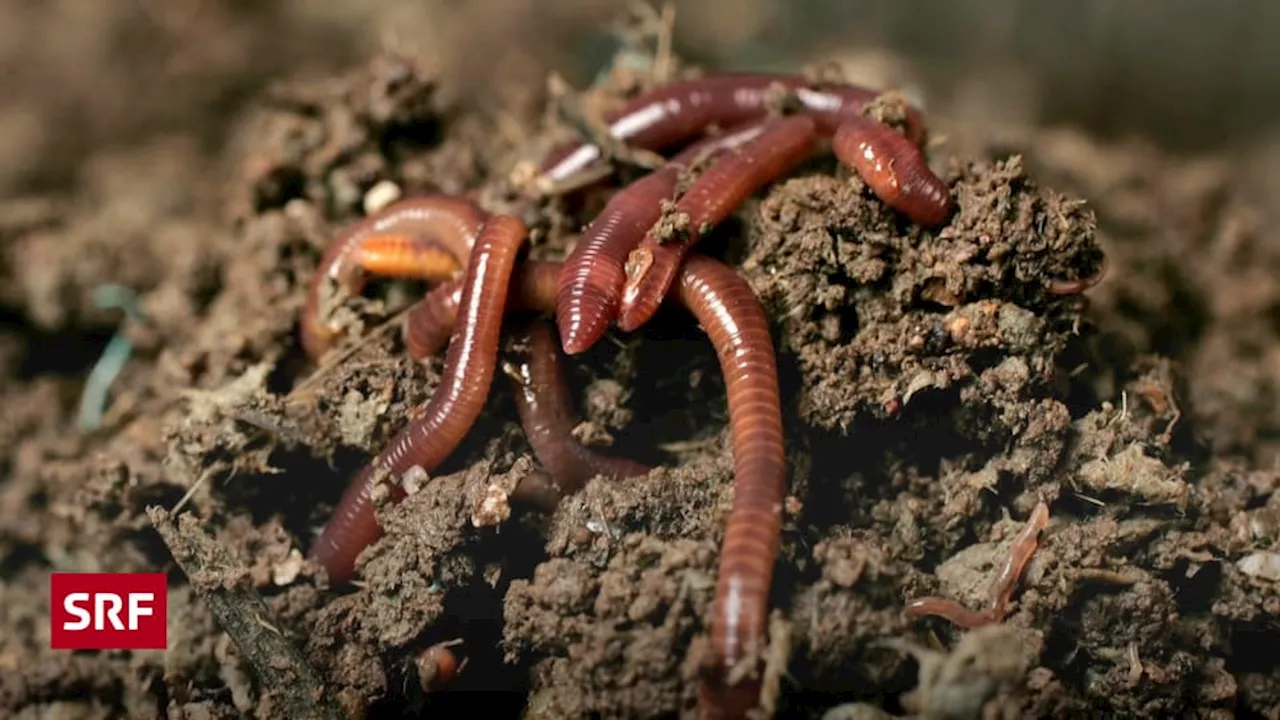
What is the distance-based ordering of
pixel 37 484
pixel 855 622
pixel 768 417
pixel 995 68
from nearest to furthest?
pixel 855 622, pixel 768 417, pixel 37 484, pixel 995 68

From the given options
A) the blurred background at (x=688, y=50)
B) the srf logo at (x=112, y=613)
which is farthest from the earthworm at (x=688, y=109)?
the srf logo at (x=112, y=613)

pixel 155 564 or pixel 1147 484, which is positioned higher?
pixel 155 564

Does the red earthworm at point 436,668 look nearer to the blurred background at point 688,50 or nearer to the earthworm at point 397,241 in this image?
the earthworm at point 397,241

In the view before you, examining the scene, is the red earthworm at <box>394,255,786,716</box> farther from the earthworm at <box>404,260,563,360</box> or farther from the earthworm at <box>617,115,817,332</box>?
the earthworm at <box>617,115,817,332</box>

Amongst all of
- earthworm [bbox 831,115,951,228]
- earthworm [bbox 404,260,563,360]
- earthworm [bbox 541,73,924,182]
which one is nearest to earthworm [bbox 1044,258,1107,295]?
earthworm [bbox 831,115,951,228]

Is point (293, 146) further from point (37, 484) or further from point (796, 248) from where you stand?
point (796, 248)

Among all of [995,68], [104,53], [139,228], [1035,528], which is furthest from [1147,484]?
[104,53]

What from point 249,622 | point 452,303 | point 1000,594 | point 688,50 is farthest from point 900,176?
point 688,50

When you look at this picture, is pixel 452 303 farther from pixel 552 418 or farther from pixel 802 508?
pixel 802 508
